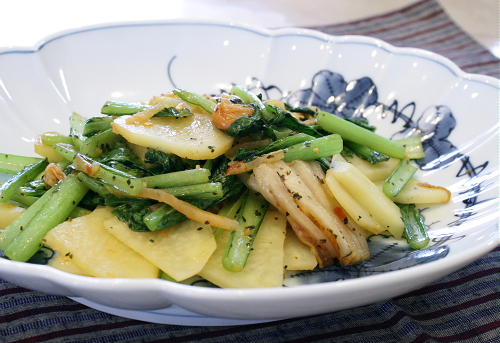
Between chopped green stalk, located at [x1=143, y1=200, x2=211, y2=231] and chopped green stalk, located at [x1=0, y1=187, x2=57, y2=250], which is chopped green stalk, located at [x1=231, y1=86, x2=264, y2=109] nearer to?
chopped green stalk, located at [x1=143, y1=200, x2=211, y2=231]

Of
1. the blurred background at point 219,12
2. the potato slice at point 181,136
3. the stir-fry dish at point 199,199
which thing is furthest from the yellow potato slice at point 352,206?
the blurred background at point 219,12

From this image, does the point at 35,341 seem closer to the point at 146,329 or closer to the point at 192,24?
the point at 146,329

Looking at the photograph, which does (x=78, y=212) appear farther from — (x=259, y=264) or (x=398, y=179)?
(x=398, y=179)

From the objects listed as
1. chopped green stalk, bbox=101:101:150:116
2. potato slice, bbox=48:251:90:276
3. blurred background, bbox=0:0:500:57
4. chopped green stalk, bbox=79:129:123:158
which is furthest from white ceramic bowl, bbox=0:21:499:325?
blurred background, bbox=0:0:500:57

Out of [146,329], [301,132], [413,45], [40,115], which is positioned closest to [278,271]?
[146,329]

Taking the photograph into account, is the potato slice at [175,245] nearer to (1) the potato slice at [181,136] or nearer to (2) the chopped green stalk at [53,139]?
(1) the potato slice at [181,136]

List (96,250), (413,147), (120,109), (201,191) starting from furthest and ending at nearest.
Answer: (413,147) < (120,109) < (201,191) < (96,250)

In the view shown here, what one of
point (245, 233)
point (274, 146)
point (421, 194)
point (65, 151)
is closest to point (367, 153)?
point (421, 194)
